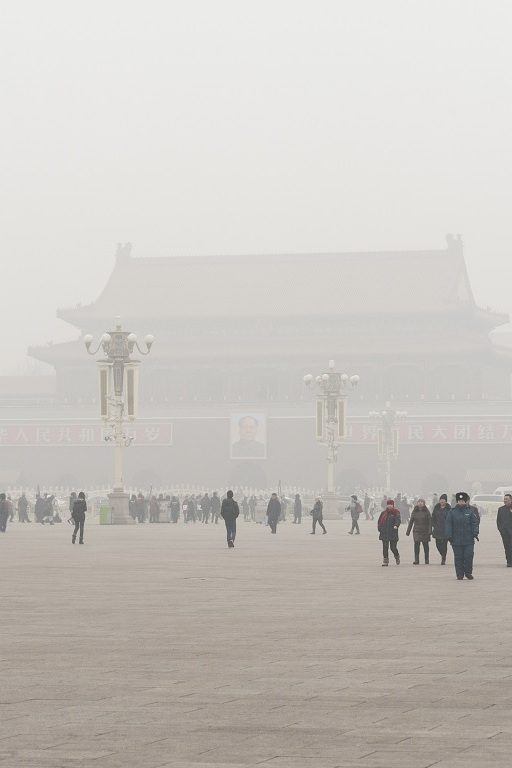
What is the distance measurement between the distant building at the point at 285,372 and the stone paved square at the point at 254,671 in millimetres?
58762

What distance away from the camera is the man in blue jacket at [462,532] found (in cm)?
1878

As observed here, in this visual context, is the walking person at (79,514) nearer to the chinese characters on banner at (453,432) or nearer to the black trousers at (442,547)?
the black trousers at (442,547)

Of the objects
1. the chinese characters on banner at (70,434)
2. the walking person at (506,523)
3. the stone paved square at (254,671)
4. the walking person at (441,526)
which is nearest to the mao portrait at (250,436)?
the chinese characters on banner at (70,434)

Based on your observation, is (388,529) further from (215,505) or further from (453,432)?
(453,432)

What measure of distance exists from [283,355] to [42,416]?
1250cm

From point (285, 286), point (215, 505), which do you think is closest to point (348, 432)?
point (285, 286)


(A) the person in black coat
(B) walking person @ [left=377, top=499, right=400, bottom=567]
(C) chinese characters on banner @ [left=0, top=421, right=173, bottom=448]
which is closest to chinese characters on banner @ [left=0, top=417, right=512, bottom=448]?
(C) chinese characters on banner @ [left=0, top=421, right=173, bottom=448]

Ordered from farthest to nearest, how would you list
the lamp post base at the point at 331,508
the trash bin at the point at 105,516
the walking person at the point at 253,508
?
1. the walking person at the point at 253,508
2. the lamp post base at the point at 331,508
3. the trash bin at the point at 105,516

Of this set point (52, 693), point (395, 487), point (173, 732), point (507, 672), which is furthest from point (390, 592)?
point (395, 487)

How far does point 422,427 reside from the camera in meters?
78.2

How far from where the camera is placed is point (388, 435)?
68125 mm

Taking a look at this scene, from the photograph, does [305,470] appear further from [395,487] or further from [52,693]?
[52,693]

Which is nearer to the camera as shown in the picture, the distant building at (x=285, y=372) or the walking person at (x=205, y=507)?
the walking person at (x=205, y=507)

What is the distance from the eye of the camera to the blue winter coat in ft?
61.6
